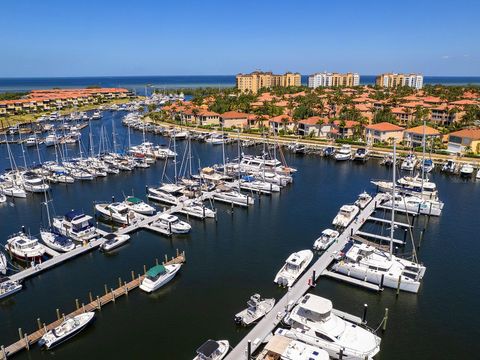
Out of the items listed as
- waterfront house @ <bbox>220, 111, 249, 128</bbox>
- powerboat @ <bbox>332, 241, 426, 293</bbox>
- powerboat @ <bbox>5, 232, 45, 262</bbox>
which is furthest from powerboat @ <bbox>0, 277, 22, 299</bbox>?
waterfront house @ <bbox>220, 111, 249, 128</bbox>

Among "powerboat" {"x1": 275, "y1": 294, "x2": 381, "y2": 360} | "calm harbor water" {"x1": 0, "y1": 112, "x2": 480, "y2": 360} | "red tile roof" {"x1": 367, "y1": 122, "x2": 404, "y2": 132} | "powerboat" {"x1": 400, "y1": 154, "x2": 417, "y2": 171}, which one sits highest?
"red tile roof" {"x1": 367, "y1": 122, "x2": 404, "y2": 132}

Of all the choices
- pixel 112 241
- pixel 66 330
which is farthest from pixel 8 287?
pixel 112 241

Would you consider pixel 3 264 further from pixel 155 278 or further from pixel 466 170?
pixel 466 170

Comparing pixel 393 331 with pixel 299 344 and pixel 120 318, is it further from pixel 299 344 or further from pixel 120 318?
pixel 120 318

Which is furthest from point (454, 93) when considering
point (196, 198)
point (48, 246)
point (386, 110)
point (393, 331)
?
point (48, 246)

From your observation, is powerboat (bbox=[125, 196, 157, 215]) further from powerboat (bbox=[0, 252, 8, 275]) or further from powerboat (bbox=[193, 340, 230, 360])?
powerboat (bbox=[193, 340, 230, 360])

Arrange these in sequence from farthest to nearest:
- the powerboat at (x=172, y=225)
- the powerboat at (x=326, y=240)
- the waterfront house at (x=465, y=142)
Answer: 1. the waterfront house at (x=465, y=142)
2. the powerboat at (x=172, y=225)
3. the powerboat at (x=326, y=240)

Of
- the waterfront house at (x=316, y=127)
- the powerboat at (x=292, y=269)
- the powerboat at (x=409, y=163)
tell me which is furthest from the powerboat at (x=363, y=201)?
the waterfront house at (x=316, y=127)

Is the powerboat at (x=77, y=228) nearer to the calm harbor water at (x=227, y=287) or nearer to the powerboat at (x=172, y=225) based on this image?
the calm harbor water at (x=227, y=287)
